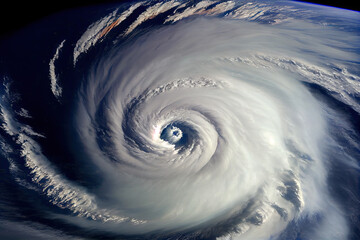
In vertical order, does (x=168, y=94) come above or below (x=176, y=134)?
above

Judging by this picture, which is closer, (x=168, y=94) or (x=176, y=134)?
(x=168, y=94)

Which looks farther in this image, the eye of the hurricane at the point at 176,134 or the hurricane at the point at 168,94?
the eye of the hurricane at the point at 176,134

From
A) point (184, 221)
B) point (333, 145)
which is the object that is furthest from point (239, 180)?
point (333, 145)

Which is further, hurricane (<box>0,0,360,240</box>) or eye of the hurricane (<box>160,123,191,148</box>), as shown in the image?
eye of the hurricane (<box>160,123,191,148</box>)
